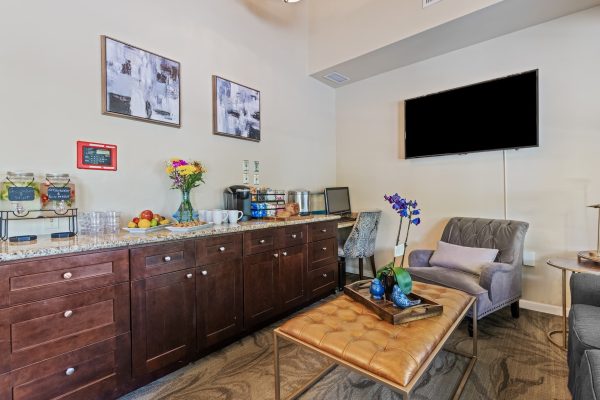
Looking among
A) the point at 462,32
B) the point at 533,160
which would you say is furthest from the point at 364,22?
the point at 533,160

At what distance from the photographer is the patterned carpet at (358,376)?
5.67 ft

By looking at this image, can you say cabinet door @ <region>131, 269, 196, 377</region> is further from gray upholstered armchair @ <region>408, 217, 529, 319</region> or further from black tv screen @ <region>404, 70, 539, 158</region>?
black tv screen @ <region>404, 70, 539, 158</region>

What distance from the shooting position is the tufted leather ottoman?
1.18 meters

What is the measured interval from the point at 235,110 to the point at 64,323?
226 centimetres

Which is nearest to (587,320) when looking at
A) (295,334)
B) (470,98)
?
(295,334)

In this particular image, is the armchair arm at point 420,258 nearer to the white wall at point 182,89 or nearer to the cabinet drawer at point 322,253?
the cabinet drawer at point 322,253

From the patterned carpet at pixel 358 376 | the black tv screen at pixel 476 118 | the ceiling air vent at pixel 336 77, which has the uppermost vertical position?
the ceiling air vent at pixel 336 77

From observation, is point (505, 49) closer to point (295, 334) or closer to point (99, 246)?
point (295, 334)

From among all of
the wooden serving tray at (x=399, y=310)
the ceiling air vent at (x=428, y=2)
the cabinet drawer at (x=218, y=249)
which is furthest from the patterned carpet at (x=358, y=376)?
the ceiling air vent at (x=428, y=2)

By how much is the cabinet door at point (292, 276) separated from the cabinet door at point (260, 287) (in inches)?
3.0

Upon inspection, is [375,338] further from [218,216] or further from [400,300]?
[218,216]

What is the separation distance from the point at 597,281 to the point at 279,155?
2.92 meters

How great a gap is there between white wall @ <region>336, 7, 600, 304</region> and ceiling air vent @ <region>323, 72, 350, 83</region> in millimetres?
529

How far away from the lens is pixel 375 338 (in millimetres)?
1372
